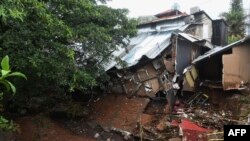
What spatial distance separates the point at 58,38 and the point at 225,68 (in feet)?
25.1

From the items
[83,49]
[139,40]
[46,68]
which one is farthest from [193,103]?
[46,68]

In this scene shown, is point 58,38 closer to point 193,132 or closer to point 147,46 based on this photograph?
point 193,132

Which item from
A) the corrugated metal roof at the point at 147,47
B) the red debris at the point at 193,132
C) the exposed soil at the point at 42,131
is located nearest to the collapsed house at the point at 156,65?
the corrugated metal roof at the point at 147,47

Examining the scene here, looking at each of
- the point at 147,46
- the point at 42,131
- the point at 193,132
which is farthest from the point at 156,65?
the point at 42,131

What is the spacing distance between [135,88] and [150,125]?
238 centimetres

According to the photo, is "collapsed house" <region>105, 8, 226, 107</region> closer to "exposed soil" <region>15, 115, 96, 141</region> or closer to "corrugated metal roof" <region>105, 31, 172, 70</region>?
"corrugated metal roof" <region>105, 31, 172, 70</region>

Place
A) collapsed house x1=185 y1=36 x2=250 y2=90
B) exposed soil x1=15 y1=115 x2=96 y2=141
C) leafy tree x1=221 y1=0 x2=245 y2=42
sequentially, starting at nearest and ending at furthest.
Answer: exposed soil x1=15 y1=115 x2=96 y2=141 → collapsed house x1=185 y1=36 x2=250 y2=90 → leafy tree x1=221 y1=0 x2=245 y2=42

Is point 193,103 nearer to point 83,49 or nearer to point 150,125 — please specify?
point 150,125

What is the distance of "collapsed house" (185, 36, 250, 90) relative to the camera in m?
14.6

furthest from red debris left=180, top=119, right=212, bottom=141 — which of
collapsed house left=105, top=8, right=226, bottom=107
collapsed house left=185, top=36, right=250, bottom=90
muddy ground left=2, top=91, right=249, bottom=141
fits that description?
collapsed house left=105, top=8, right=226, bottom=107

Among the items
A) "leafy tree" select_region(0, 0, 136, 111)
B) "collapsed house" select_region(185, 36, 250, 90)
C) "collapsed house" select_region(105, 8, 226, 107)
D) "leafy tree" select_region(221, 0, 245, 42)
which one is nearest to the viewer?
"leafy tree" select_region(0, 0, 136, 111)

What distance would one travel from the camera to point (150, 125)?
13633 millimetres

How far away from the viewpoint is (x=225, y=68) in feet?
47.8

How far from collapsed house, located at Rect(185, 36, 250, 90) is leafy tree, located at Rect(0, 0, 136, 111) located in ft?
14.1
